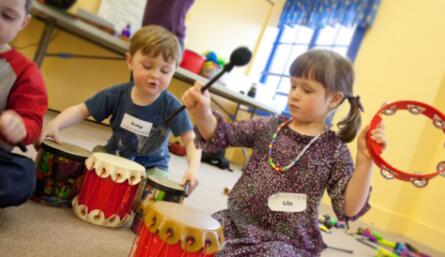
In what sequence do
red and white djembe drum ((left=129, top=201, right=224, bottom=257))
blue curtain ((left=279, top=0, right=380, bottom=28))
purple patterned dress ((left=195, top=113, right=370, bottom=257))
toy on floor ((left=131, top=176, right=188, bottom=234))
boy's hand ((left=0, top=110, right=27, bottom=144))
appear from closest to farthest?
red and white djembe drum ((left=129, top=201, right=224, bottom=257))
boy's hand ((left=0, top=110, right=27, bottom=144))
purple patterned dress ((left=195, top=113, right=370, bottom=257))
toy on floor ((left=131, top=176, right=188, bottom=234))
blue curtain ((left=279, top=0, right=380, bottom=28))

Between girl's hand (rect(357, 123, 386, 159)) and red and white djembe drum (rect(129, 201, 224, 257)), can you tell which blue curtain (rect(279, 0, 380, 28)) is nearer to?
girl's hand (rect(357, 123, 386, 159))

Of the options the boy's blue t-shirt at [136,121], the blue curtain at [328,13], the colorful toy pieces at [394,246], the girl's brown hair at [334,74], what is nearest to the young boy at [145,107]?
the boy's blue t-shirt at [136,121]

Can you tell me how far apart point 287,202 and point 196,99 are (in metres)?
0.38

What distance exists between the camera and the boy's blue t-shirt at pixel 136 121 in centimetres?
134

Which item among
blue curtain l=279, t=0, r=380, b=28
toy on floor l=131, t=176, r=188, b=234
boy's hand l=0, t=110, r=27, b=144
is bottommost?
toy on floor l=131, t=176, r=188, b=234

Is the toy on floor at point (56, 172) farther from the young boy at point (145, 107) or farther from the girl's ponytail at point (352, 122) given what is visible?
the girl's ponytail at point (352, 122)

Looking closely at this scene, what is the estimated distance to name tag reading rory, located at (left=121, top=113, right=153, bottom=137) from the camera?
1.34m

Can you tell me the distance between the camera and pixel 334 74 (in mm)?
1024

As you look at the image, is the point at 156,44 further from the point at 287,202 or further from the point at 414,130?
the point at 414,130

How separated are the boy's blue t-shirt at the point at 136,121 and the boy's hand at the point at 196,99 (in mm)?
463

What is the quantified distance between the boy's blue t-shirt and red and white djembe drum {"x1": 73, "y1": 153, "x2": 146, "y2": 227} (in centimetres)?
28

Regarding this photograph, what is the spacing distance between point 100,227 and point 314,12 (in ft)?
12.1

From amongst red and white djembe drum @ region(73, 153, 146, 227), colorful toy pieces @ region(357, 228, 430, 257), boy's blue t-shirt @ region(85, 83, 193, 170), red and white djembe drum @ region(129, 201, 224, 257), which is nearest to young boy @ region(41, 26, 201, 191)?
boy's blue t-shirt @ region(85, 83, 193, 170)

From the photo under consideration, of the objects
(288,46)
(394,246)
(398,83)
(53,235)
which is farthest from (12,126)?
(288,46)
